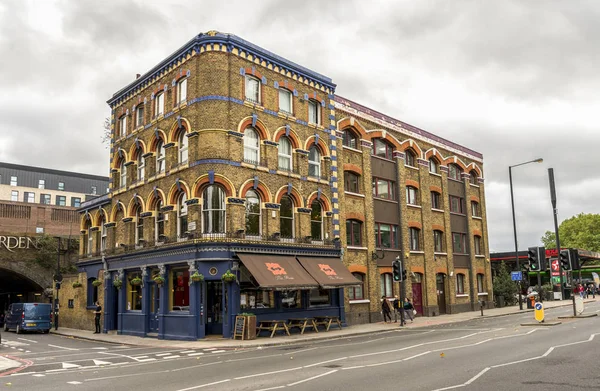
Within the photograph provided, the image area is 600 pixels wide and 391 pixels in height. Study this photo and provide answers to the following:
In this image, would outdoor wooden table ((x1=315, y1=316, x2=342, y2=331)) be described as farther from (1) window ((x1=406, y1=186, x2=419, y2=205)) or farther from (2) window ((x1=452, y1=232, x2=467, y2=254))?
(2) window ((x1=452, y1=232, x2=467, y2=254))

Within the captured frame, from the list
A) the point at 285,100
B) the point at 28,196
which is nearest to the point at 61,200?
the point at 28,196

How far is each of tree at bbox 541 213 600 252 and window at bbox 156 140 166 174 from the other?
86186mm

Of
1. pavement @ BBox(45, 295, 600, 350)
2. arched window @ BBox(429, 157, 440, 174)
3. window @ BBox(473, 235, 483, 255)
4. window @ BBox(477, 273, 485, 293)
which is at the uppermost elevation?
arched window @ BBox(429, 157, 440, 174)

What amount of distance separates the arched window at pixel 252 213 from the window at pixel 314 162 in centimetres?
444

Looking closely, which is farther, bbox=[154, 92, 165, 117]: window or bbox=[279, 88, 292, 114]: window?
bbox=[154, 92, 165, 117]: window

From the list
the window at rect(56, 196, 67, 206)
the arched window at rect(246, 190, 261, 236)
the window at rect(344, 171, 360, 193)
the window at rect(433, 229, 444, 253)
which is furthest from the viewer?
the window at rect(56, 196, 67, 206)

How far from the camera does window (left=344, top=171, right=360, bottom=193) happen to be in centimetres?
3244

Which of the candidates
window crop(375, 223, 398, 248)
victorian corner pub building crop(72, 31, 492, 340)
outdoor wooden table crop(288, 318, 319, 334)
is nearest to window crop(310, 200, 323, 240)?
victorian corner pub building crop(72, 31, 492, 340)

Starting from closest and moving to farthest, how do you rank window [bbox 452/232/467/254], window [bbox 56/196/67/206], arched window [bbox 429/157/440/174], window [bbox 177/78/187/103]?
window [bbox 177/78/187/103], arched window [bbox 429/157/440/174], window [bbox 452/232/467/254], window [bbox 56/196/67/206]

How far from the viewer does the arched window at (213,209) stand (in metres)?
25.0

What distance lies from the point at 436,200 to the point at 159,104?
21535mm

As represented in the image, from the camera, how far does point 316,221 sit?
2956cm

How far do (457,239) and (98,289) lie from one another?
26293 mm

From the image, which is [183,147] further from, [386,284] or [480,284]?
[480,284]
